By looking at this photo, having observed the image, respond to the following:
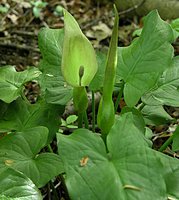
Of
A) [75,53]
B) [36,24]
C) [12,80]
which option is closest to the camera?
[75,53]

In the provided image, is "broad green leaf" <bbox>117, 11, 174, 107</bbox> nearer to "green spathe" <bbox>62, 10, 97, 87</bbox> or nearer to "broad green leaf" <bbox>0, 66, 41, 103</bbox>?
"green spathe" <bbox>62, 10, 97, 87</bbox>

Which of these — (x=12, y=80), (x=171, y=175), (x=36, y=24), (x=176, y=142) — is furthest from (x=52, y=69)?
(x=36, y=24)

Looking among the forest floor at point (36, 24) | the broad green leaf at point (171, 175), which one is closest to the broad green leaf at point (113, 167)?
the broad green leaf at point (171, 175)

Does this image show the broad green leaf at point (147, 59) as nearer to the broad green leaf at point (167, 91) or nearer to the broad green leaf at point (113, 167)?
the broad green leaf at point (167, 91)

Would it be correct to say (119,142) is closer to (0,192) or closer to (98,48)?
(0,192)

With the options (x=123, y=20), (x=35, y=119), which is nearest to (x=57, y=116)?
(x=35, y=119)

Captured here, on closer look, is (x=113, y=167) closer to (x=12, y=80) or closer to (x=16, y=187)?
(x=16, y=187)
